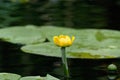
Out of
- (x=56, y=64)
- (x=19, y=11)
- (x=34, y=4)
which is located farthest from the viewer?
(x=34, y=4)

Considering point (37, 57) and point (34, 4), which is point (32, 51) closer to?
point (37, 57)

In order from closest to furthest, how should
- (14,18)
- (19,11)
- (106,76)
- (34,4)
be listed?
(106,76) < (14,18) < (19,11) < (34,4)

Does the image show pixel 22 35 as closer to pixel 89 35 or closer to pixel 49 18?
pixel 89 35

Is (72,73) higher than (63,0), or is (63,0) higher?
(63,0)

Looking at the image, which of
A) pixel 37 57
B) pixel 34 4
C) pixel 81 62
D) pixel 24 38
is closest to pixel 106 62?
pixel 81 62

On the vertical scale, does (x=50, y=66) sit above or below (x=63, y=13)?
below

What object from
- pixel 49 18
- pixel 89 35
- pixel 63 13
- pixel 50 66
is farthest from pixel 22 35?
pixel 63 13

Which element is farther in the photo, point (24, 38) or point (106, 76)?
point (24, 38)
